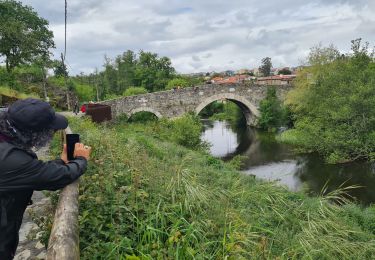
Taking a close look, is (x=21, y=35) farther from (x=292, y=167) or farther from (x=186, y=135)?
(x=292, y=167)

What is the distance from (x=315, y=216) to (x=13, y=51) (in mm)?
19009

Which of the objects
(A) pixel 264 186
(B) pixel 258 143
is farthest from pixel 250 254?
(B) pixel 258 143

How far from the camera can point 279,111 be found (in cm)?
2552

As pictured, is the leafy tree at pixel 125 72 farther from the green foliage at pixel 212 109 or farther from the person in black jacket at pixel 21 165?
the person in black jacket at pixel 21 165

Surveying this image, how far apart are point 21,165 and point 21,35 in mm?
19282

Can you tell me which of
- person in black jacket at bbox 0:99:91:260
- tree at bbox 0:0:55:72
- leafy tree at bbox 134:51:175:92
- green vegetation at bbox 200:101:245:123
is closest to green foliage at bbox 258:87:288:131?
green vegetation at bbox 200:101:245:123

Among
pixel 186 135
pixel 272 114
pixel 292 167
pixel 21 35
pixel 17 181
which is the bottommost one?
pixel 292 167

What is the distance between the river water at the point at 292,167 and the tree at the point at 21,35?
438 inches

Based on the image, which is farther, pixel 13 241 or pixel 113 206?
pixel 113 206

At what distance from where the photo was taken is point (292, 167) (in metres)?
14.9

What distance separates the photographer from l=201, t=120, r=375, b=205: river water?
468 inches

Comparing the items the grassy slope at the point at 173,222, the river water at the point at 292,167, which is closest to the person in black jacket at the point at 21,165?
the grassy slope at the point at 173,222

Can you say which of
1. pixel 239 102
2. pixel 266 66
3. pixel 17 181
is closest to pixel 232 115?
pixel 239 102

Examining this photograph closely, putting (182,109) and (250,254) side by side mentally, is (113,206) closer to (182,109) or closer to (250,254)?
(250,254)
